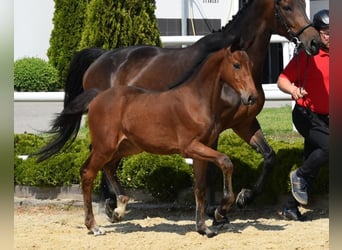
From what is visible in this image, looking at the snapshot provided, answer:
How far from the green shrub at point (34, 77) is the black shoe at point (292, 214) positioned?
8448 mm

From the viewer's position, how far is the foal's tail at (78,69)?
7.29 m

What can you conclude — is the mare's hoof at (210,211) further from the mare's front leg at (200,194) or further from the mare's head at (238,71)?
the mare's head at (238,71)

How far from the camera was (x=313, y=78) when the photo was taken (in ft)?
19.2

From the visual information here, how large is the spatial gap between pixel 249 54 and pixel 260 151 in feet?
2.94

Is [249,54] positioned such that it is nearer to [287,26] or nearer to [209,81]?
[287,26]

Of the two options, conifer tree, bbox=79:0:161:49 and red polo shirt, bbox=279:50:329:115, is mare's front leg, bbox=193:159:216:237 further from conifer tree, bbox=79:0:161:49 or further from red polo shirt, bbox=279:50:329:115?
conifer tree, bbox=79:0:161:49

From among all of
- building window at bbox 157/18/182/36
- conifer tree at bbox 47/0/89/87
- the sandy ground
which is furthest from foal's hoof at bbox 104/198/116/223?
building window at bbox 157/18/182/36

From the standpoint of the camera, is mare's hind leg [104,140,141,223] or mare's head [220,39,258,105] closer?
mare's head [220,39,258,105]

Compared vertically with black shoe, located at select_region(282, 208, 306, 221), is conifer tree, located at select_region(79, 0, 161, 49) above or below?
above

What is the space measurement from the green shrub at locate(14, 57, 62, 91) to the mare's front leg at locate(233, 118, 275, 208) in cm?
834

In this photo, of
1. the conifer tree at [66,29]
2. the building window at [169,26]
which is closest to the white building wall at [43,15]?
the building window at [169,26]

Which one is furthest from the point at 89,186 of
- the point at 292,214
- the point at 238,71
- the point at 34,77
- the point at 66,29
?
the point at 66,29

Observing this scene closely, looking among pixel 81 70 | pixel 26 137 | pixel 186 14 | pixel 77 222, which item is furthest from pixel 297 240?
pixel 186 14

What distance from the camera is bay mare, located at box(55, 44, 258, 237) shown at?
512cm
